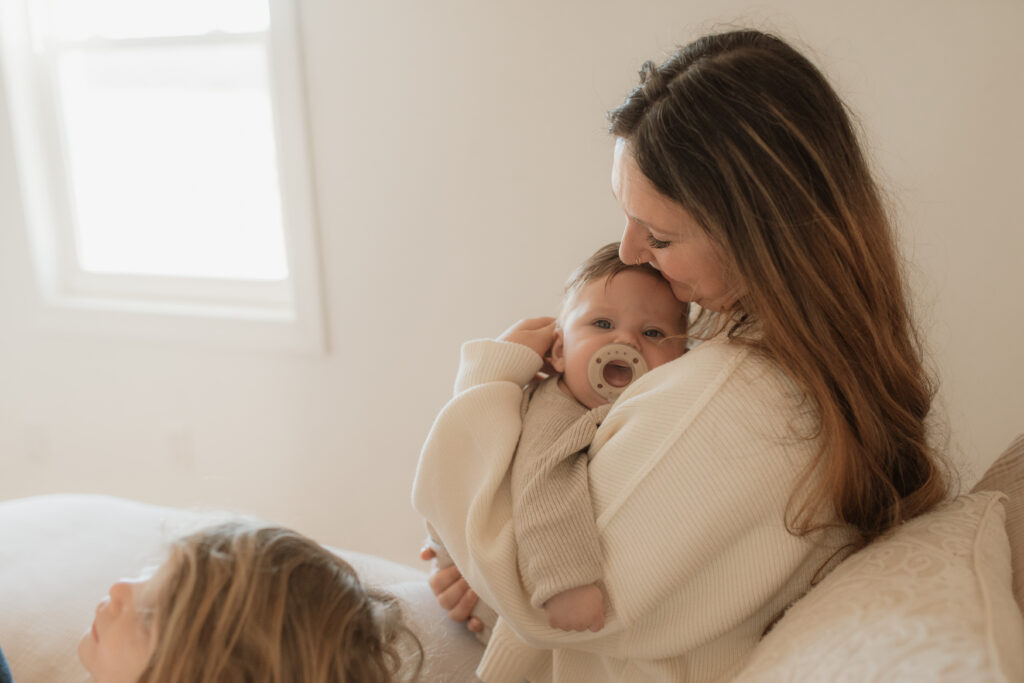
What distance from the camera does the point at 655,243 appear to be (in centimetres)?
112

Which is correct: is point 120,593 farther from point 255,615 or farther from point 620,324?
point 620,324

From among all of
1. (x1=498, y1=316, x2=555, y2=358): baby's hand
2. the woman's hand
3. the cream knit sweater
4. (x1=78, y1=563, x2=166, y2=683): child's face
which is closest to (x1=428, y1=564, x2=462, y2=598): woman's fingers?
the woman's hand

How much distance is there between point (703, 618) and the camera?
1018 millimetres

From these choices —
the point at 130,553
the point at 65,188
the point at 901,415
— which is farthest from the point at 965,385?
the point at 65,188

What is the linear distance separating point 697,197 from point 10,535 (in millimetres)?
1240

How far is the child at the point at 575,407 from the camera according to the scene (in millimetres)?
1006

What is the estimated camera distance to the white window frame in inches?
93.4

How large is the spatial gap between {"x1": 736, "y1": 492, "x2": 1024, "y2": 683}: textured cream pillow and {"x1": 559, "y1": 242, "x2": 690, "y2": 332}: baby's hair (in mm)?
482

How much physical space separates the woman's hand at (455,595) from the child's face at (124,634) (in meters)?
0.54

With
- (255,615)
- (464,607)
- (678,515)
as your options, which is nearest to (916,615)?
(678,515)

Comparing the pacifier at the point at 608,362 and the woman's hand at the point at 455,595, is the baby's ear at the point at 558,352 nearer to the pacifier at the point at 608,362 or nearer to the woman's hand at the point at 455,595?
the pacifier at the point at 608,362

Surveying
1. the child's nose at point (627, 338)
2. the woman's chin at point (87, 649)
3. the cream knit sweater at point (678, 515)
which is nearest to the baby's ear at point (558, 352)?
the child's nose at point (627, 338)

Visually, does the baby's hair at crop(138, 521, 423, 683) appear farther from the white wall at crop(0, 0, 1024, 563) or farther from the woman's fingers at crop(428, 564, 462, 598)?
the white wall at crop(0, 0, 1024, 563)

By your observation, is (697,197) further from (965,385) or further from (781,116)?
(965,385)
